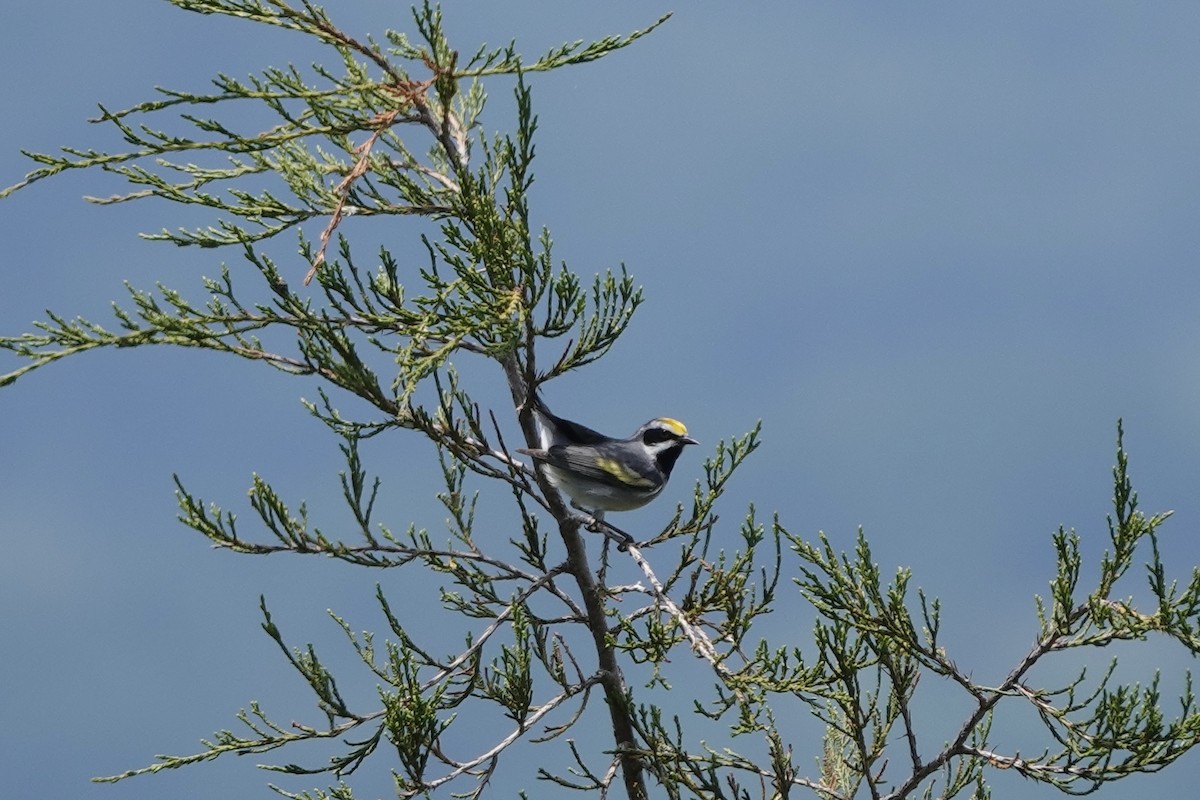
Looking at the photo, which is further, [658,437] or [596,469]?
[658,437]

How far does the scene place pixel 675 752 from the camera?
773 cm

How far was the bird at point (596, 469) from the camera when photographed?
337 inches

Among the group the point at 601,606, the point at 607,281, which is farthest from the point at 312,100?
the point at 601,606

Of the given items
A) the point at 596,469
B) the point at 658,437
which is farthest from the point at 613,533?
the point at 658,437

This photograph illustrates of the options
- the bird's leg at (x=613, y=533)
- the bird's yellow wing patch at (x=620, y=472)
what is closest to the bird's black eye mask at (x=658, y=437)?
the bird's yellow wing patch at (x=620, y=472)

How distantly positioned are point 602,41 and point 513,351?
1.81 metres

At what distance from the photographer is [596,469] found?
8742mm

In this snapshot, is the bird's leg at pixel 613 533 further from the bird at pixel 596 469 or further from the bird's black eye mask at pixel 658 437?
the bird's black eye mask at pixel 658 437

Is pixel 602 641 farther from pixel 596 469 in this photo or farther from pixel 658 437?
pixel 658 437

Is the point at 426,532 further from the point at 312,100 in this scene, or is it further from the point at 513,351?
the point at 312,100

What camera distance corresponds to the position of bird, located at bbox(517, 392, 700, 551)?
337 inches

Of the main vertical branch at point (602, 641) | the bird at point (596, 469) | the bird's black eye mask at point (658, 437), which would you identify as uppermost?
the bird's black eye mask at point (658, 437)

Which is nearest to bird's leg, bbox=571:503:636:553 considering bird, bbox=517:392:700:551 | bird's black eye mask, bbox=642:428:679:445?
bird, bbox=517:392:700:551

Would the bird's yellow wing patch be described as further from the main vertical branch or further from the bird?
the main vertical branch
